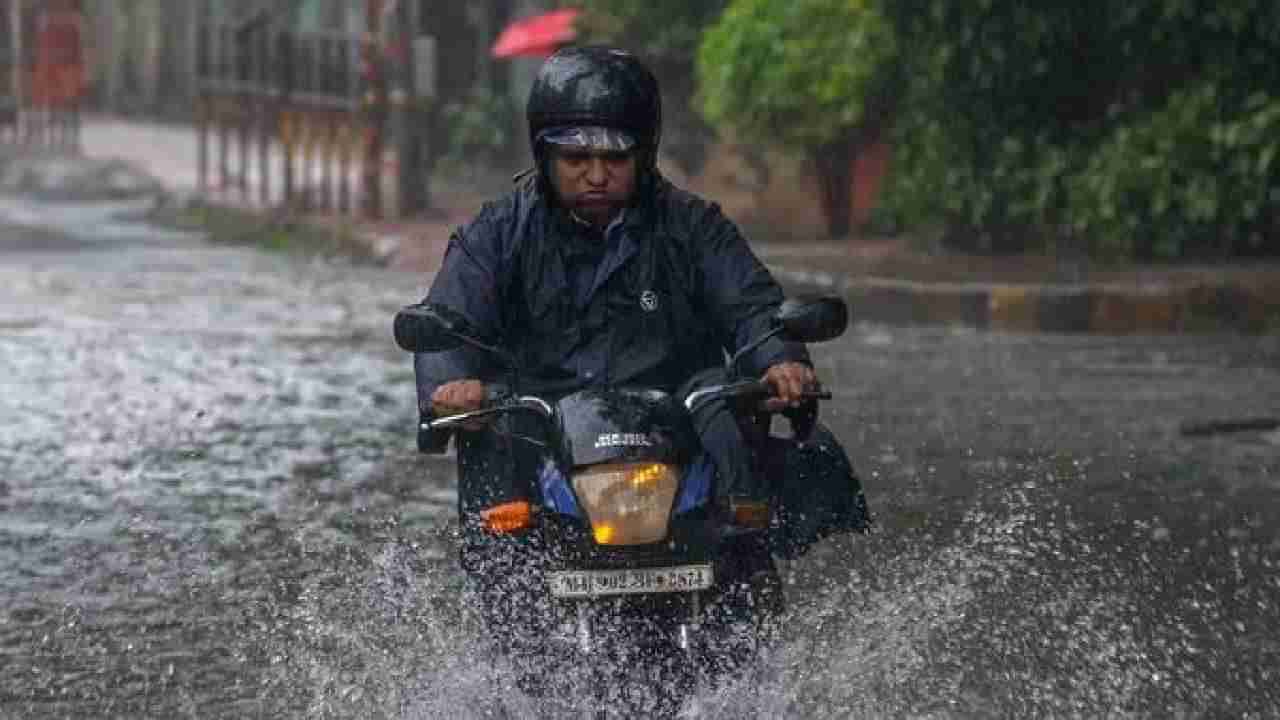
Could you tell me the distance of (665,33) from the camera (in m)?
22.6

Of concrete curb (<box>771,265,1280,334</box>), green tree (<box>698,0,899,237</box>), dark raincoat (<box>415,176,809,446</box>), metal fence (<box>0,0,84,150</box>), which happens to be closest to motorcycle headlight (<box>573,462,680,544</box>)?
dark raincoat (<box>415,176,809,446</box>)

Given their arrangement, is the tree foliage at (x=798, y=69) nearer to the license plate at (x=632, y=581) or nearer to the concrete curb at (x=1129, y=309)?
the concrete curb at (x=1129, y=309)

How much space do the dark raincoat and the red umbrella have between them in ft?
56.0

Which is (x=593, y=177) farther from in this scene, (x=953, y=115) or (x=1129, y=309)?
(x=953, y=115)

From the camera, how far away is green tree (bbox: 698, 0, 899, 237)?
18.7 m

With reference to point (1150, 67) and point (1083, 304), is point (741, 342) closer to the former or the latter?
point (1083, 304)

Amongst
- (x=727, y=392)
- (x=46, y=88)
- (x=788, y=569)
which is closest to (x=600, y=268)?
(x=727, y=392)

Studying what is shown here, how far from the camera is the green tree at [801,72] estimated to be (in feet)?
61.3

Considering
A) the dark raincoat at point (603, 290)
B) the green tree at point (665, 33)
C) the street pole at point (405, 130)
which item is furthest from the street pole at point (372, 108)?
the dark raincoat at point (603, 290)

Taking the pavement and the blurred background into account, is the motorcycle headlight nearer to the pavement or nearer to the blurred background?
the pavement

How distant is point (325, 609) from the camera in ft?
26.0

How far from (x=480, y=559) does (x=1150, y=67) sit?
41.9 feet

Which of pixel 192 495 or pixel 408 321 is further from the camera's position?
pixel 192 495

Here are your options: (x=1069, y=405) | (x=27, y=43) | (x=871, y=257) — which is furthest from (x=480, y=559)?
(x=27, y=43)
